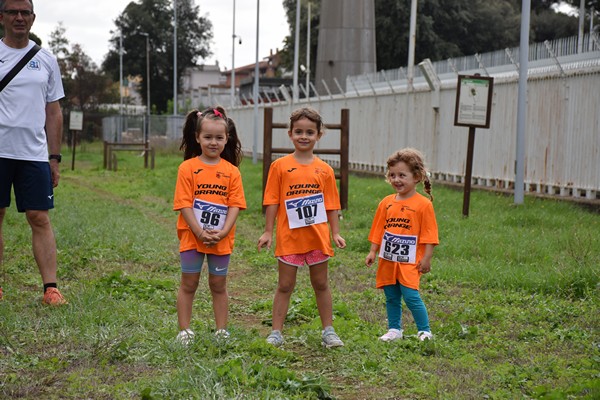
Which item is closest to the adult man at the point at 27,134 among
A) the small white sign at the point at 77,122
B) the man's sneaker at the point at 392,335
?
the man's sneaker at the point at 392,335

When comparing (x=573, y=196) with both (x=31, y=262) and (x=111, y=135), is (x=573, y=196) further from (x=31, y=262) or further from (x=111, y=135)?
(x=111, y=135)

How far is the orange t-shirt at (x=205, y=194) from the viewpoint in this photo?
6418 millimetres

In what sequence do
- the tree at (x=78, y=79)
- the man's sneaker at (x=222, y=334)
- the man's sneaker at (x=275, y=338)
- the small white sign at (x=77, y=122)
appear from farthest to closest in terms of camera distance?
A: 1. the tree at (x=78, y=79)
2. the small white sign at (x=77, y=122)
3. the man's sneaker at (x=275, y=338)
4. the man's sneaker at (x=222, y=334)

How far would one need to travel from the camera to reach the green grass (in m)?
5.27

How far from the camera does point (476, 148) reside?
20.0 metres

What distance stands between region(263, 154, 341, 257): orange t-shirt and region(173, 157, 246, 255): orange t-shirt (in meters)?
0.28

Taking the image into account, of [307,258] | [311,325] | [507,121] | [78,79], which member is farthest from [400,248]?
[78,79]

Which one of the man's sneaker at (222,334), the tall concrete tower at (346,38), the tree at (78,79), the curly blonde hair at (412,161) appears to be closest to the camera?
the man's sneaker at (222,334)

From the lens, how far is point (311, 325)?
704 cm

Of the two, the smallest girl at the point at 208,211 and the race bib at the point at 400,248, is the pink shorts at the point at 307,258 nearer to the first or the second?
the smallest girl at the point at 208,211

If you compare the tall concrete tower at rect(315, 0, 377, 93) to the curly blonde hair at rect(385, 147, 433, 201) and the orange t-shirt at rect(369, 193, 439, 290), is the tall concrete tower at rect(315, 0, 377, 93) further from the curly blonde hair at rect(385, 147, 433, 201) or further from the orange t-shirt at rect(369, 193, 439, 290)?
the orange t-shirt at rect(369, 193, 439, 290)

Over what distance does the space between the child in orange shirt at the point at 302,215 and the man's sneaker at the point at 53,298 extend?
1.75 metres

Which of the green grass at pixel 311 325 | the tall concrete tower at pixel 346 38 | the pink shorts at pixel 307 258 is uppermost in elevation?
the tall concrete tower at pixel 346 38

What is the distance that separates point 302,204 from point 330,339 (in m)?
0.91
